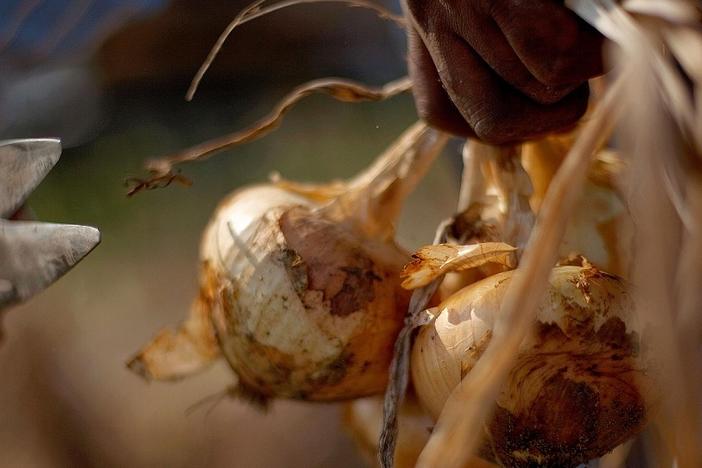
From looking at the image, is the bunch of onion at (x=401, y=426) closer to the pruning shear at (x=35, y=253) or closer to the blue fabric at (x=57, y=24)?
the pruning shear at (x=35, y=253)

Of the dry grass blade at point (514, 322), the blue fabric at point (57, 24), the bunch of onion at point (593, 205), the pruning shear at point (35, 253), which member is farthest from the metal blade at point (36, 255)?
the blue fabric at point (57, 24)

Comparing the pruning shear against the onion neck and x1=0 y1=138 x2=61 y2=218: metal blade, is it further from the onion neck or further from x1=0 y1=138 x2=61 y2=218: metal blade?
the onion neck

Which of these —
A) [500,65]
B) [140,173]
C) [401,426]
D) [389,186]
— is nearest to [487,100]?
[500,65]

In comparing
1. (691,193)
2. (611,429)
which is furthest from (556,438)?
(691,193)

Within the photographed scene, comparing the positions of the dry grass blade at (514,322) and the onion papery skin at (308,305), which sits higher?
the dry grass blade at (514,322)

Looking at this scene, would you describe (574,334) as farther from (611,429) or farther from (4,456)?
(4,456)
